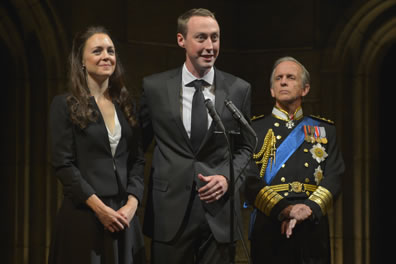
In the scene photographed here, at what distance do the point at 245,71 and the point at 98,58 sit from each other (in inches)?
109

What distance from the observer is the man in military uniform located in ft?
14.8

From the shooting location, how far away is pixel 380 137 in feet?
20.5

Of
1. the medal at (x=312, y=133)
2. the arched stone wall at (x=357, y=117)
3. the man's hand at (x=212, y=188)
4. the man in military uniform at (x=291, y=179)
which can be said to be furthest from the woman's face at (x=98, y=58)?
the arched stone wall at (x=357, y=117)

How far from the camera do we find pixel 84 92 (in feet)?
12.9

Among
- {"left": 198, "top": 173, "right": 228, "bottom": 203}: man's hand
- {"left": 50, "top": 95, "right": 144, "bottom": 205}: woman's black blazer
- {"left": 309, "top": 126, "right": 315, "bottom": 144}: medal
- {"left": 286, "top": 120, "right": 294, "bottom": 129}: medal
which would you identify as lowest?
{"left": 198, "top": 173, "right": 228, "bottom": 203}: man's hand

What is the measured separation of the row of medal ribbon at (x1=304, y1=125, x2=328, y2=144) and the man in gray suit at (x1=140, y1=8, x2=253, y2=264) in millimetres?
642

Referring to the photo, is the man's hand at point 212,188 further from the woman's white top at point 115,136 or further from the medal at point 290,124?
the medal at point 290,124

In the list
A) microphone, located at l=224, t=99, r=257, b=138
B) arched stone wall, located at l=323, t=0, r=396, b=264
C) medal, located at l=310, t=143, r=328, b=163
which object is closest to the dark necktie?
microphone, located at l=224, t=99, r=257, b=138

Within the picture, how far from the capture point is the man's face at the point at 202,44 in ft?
13.3

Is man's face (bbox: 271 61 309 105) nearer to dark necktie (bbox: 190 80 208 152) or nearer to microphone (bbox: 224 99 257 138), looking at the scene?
dark necktie (bbox: 190 80 208 152)

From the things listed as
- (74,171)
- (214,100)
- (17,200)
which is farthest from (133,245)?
(17,200)

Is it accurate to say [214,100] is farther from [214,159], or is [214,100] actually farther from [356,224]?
[356,224]

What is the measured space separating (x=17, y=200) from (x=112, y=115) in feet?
7.05

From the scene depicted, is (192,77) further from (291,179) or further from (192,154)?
(291,179)
